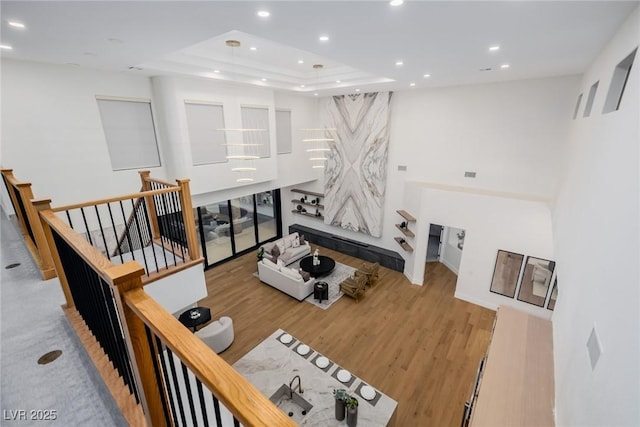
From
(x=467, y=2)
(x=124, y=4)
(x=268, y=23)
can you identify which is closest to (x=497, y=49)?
(x=467, y=2)

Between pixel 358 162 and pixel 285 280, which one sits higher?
pixel 358 162

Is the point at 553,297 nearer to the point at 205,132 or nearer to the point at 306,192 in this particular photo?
the point at 306,192

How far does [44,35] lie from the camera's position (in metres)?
3.17

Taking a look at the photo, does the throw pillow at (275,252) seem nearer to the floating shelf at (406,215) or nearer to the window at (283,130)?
the window at (283,130)

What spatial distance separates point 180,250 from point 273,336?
9.47 feet

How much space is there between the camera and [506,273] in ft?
20.9

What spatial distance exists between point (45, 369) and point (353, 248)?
804cm

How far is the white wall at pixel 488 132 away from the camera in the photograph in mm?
5703

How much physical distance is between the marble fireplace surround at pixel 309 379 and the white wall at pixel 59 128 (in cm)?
440

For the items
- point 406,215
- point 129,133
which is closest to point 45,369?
point 129,133

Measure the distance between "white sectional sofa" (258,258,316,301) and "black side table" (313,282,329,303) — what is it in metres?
0.23

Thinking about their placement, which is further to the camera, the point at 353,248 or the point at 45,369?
the point at 353,248

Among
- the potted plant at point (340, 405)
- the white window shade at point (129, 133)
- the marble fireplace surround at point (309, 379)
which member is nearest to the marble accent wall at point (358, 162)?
the marble fireplace surround at point (309, 379)

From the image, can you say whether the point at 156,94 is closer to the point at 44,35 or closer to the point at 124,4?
the point at 44,35
